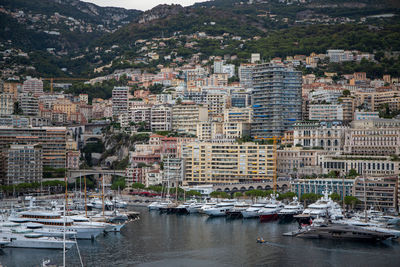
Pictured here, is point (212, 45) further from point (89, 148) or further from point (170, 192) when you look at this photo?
point (170, 192)

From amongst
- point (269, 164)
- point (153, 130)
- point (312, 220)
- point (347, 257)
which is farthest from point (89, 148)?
point (347, 257)

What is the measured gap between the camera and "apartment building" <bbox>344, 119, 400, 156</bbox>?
11175 cm

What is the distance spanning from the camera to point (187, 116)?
458ft

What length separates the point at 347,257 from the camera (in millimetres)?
67375

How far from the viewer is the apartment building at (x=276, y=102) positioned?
12888 centimetres

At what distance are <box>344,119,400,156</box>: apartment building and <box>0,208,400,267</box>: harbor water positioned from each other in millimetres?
33094

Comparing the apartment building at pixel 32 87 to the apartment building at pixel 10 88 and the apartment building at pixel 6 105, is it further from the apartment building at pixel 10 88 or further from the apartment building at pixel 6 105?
the apartment building at pixel 6 105

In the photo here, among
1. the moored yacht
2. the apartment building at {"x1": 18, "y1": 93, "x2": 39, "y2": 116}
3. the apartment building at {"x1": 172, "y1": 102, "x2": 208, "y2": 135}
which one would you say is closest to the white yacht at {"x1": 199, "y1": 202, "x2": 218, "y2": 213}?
the moored yacht

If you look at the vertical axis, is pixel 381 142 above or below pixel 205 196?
above

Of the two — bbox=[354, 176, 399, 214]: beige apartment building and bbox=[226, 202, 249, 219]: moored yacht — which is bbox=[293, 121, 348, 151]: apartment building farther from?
bbox=[226, 202, 249, 219]: moored yacht

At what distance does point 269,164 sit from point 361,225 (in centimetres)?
3747

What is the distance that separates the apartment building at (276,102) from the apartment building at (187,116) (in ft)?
41.2

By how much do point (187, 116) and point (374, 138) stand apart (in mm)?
41449

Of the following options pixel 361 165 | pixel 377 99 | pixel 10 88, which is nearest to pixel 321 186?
pixel 361 165
